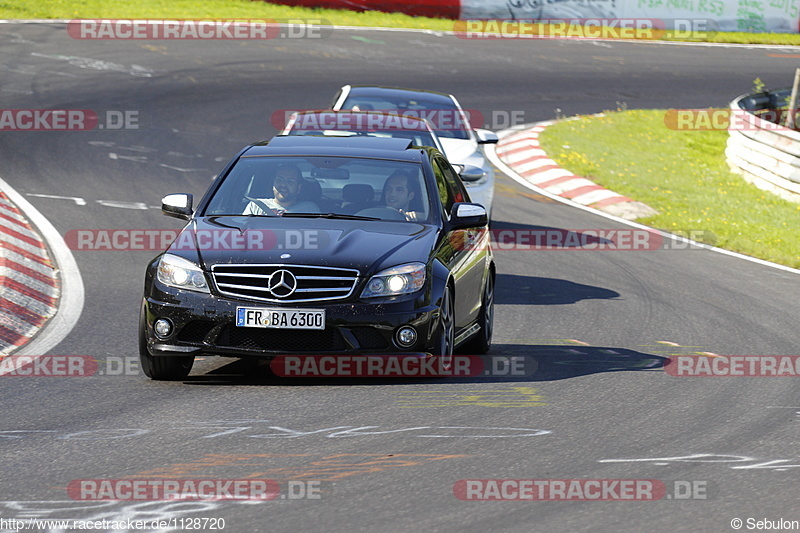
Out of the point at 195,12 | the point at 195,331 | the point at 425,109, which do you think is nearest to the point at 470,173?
the point at 425,109

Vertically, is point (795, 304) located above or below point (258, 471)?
below

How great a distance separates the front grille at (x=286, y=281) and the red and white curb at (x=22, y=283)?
6.55ft

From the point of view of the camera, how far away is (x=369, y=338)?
26.5 feet

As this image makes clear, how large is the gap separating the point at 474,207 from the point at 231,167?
1.80 m

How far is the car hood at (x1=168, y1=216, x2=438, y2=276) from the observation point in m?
8.14

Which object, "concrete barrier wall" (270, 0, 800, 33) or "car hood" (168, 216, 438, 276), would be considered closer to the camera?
"car hood" (168, 216, 438, 276)

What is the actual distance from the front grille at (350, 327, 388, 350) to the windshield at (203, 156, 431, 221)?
3.97 ft

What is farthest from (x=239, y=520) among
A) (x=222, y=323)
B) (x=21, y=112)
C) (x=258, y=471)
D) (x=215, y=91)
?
(x=215, y=91)

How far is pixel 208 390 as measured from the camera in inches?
319

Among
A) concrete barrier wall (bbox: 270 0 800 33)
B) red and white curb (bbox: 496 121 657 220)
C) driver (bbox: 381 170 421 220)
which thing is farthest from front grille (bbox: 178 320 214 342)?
concrete barrier wall (bbox: 270 0 800 33)

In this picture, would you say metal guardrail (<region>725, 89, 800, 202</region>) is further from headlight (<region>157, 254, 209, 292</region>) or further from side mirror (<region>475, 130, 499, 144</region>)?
headlight (<region>157, 254, 209, 292</region>)

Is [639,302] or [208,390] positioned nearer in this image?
[208,390]

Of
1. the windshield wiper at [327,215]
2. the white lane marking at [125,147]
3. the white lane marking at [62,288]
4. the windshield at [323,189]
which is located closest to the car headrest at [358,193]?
the windshield at [323,189]

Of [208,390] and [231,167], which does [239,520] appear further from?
[231,167]
